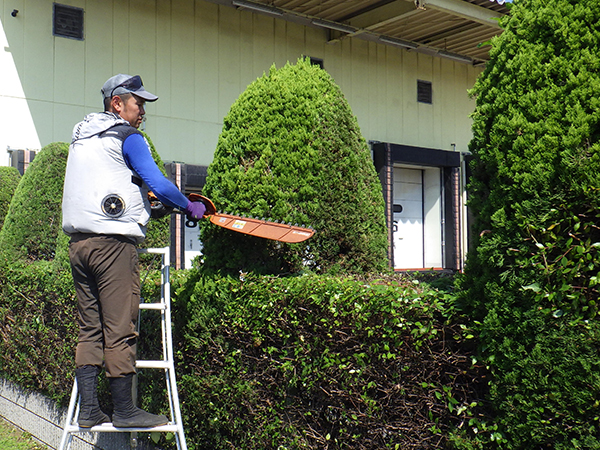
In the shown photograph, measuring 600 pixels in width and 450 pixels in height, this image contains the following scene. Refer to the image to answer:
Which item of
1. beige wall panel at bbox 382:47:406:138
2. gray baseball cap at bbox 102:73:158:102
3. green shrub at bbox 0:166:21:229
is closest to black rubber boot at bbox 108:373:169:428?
gray baseball cap at bbox 102:73:158:102

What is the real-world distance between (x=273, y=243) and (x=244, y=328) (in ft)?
1.83

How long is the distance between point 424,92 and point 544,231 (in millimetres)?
12166

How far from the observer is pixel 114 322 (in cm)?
337

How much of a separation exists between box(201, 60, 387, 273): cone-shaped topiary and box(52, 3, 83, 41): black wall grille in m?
6.46

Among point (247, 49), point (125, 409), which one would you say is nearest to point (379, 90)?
point (247, 49)

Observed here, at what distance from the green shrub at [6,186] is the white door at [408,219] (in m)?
8.33

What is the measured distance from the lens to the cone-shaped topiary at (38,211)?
19.7 ft

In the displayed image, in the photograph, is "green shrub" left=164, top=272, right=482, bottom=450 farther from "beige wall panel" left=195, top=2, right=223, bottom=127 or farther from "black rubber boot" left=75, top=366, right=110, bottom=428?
"beige wall panel" left=195, top=2, right=223, bottom=127

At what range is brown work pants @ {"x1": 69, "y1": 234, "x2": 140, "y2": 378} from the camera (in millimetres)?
3369

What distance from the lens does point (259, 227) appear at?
11.5ft

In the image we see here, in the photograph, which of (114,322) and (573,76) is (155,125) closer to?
(114,322)

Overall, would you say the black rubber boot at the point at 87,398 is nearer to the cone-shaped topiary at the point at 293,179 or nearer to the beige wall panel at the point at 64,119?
the cone-shaped topiary at the point at 293,179

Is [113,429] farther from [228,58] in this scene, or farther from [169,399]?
[228,58]

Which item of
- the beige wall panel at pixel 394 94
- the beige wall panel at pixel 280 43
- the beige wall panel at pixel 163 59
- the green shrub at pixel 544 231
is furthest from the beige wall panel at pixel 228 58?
the green shrub at pixel 544 231
